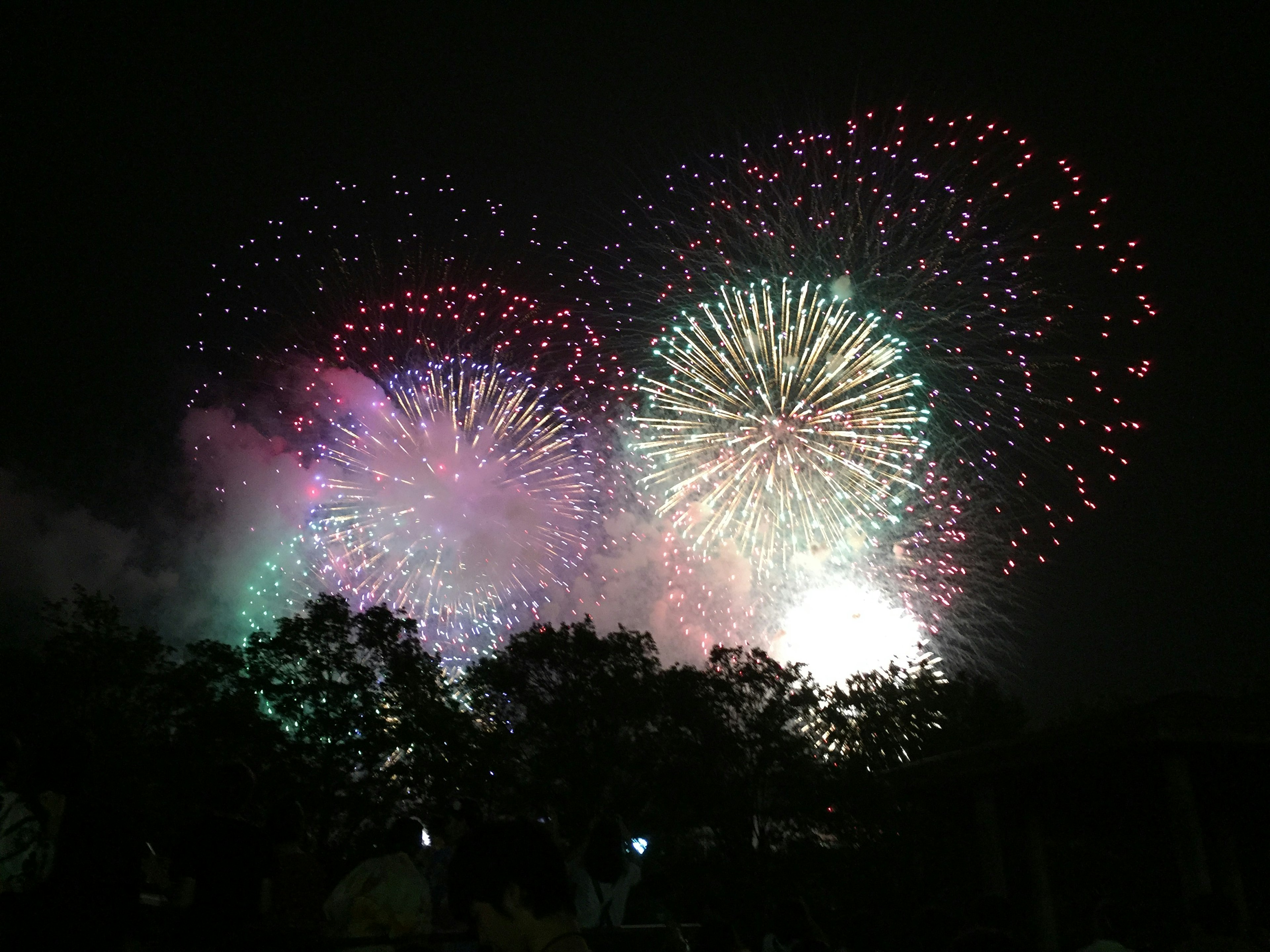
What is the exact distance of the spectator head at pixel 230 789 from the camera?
487cm

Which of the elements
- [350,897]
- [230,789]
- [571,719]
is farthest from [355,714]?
[350,897]

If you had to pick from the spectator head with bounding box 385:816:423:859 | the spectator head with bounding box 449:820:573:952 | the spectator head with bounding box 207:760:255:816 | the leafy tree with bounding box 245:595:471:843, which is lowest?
the spectator head with bounding box 449:820:573:952

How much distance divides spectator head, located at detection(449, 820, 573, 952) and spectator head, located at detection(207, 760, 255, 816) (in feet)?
8.01

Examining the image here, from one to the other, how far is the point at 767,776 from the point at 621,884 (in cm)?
1514

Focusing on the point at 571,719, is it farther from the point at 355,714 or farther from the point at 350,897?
the point at 350,897

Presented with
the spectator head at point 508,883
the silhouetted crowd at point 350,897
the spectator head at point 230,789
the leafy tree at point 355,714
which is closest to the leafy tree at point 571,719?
the leafy tree at point 355,714

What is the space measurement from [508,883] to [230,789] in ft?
8.68

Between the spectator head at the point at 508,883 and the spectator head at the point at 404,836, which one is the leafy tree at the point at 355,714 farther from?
the spectator head at the point at 508,883

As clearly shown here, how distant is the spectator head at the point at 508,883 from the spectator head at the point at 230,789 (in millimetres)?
2441

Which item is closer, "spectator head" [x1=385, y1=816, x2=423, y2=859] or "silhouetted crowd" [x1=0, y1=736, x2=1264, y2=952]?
"silhouetted crowd" [x1=0, y1=736, x2=1264, y2=952]

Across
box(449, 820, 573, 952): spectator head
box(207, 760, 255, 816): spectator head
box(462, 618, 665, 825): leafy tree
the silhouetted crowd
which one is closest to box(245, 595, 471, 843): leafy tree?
box(462, 618, 665, 825): leafy tree

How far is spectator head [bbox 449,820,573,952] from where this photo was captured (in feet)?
8.94

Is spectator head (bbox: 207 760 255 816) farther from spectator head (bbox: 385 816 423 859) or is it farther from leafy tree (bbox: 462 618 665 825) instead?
leafy tree (bbox: 462 618 665 825)

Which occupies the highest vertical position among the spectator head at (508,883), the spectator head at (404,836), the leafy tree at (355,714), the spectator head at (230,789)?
the leafy tree at (355,714)
